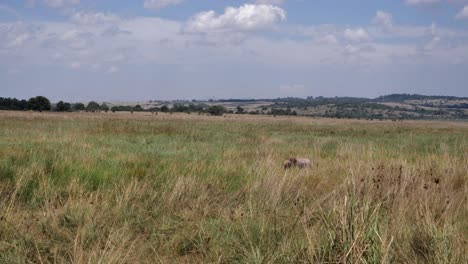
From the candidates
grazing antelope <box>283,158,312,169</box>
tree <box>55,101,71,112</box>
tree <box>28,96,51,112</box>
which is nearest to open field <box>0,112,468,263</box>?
grazing antelope <box>283,158,312,169</box>

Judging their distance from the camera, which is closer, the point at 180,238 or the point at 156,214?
the point at 180,238

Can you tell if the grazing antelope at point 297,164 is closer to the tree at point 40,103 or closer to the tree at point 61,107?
the tree at point 61,107

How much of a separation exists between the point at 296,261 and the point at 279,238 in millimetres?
682

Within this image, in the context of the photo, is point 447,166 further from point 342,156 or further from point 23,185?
point 23,185

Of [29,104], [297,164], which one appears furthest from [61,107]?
[297,164]

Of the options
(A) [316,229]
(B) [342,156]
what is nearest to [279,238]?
(A) [316,229]

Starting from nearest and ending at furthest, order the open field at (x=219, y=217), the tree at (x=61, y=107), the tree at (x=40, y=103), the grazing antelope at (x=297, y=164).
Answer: the open field at (x=219, y=217) < the grazing antelope at (x=297, y=164) < the tree at (x=40, y=103) < the tree at (x=61, y=107)

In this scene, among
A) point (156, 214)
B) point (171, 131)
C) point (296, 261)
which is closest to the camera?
point (296, 261)

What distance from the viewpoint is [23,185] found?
662cm

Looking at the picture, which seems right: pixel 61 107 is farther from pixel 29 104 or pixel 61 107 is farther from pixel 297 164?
pixel 297 164

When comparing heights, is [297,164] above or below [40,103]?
below

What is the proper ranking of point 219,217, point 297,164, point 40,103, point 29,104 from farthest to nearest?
1. point 29,104
2. point 40,103
3. point 297,164
4. point 219,217

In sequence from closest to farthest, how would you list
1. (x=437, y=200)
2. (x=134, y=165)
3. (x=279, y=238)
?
(x=279, y=238) < (x=437, y=200) < (x=134, y=165)

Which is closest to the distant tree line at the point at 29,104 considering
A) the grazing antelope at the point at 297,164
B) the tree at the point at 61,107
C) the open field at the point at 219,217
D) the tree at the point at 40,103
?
the tree at the point at 40,103
